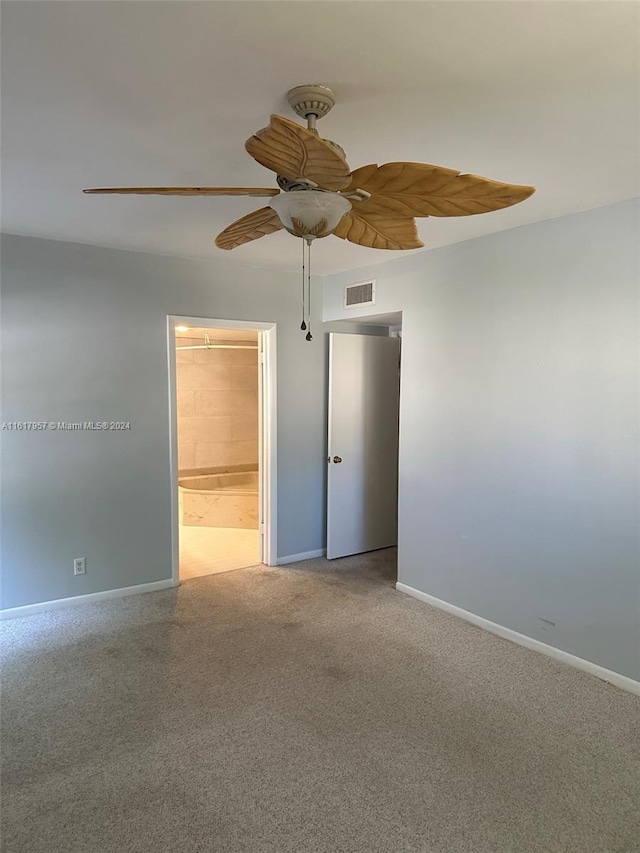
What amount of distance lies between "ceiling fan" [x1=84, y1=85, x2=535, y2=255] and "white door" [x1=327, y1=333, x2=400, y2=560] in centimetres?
286

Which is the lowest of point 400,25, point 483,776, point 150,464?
point 483,776

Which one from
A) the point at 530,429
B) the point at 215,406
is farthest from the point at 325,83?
the point at 215,406

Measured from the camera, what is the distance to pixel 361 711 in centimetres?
259

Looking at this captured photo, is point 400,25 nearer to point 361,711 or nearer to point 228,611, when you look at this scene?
point 361,711

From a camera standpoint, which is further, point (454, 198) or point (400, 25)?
point (454, 198)

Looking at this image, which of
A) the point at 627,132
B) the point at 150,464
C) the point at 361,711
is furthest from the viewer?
the point at 150,464

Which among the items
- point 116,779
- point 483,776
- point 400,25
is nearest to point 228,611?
point 116,779

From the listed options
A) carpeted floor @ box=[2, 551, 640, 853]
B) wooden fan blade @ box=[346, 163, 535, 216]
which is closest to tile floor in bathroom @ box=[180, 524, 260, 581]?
carpeted floor @ box=[2, 551, 640, 853]

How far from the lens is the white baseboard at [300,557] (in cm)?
469

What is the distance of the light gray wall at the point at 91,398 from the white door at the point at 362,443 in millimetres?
957

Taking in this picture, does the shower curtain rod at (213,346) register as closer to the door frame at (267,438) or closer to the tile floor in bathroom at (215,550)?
the tile floor in bathroom at (215,550)

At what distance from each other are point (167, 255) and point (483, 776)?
3.64 m

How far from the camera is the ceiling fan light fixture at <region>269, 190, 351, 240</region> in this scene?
1571mm

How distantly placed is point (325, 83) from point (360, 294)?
8.91 ft
